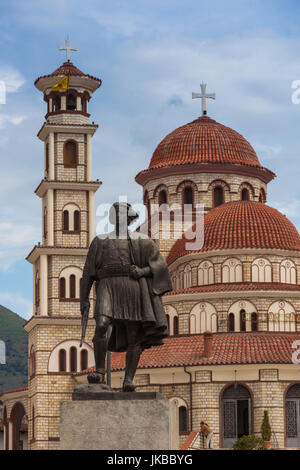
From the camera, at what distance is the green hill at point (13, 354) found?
6855 inches

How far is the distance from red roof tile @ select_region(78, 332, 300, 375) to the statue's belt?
3894 cm

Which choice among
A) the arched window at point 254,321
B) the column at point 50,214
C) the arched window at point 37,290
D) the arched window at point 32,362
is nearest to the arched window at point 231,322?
the arched window at point 254,321

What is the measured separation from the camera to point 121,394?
63.8 feet

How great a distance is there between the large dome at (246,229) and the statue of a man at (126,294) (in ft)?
149

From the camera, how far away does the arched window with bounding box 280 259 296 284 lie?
66188 millimetres

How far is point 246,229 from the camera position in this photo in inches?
2655

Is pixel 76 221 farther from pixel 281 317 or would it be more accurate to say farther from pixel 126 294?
pixel 126 294

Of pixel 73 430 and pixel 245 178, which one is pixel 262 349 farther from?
pixel 73 430

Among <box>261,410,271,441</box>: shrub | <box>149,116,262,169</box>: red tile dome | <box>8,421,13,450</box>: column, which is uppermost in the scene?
<box>149,116,262,169</box>: red tile dome

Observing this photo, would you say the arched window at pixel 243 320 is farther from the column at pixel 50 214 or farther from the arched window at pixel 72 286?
the column at pixel 50 214

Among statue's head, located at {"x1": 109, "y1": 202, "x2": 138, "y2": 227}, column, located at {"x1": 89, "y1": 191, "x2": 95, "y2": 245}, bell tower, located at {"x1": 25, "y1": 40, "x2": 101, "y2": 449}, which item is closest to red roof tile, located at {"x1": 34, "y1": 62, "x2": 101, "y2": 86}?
bell tower, located at {"x1": 25, "y1": 40, "x2": 101, "y2": 449}

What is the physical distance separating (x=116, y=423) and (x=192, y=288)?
154 ft

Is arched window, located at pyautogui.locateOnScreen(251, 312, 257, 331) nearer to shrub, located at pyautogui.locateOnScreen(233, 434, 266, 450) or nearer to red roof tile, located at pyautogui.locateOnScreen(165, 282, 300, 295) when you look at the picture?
red roof tile, located at pyautogui.locateOnScreen(165, 282, 300, 295)

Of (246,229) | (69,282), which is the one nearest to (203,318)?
(246,229)
